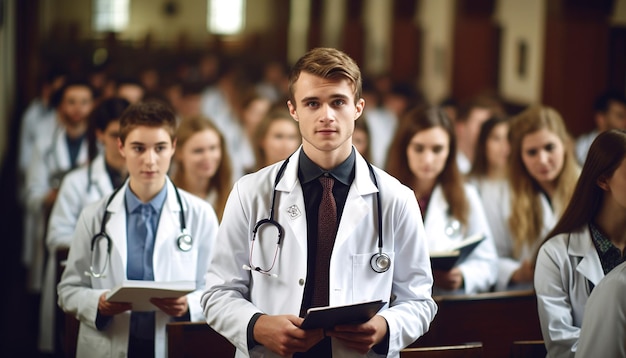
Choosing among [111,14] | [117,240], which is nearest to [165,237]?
[117,240]

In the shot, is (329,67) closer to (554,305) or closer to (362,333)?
(362,333)

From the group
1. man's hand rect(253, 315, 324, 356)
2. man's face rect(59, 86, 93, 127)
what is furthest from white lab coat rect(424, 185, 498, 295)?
man's face rect(59, 86, 93, 127)

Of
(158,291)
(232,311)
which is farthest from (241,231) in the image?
Answer: (158,291)

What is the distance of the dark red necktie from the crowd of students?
0.37 metres

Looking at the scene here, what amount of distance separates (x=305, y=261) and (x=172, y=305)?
91cm

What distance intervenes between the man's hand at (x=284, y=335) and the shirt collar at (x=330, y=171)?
530mm

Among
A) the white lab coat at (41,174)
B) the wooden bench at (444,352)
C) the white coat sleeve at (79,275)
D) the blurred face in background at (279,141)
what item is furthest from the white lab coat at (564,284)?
the white lab coat at (41,174)

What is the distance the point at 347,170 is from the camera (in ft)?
10.00

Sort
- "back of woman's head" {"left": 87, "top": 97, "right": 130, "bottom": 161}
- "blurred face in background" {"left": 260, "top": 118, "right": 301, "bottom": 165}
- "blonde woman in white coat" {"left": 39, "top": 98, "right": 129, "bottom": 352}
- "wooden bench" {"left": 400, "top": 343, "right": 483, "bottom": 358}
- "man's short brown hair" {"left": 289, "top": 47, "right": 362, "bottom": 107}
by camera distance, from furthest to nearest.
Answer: "blurred face in background" {"left": 260, "top": 118, "right": 301, "bottom": 165}, "back of woman's head" {"left": 87, "top": 97, "right": 130, "bottom": 161}, "blonde woman in white coat" {"left": 39, "top": 98, "right": 129, "bottom": 352}, "wooden bench" {"left": 400, "top": 343, "right": 483, "bottom": 358}, "man's short brown hair" {"left": 289, "top": 47, "right": 362, "bottom": 107}

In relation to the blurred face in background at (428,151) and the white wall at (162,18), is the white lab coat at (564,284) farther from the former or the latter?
the white wall at (162,18)

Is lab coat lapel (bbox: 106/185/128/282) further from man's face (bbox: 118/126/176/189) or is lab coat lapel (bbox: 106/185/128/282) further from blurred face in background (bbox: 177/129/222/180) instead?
blurred face in background (bbox: 177/129/222/180)

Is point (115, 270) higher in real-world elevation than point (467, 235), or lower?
lower

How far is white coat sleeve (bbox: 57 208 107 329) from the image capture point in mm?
3709

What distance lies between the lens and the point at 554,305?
348 centimetres
